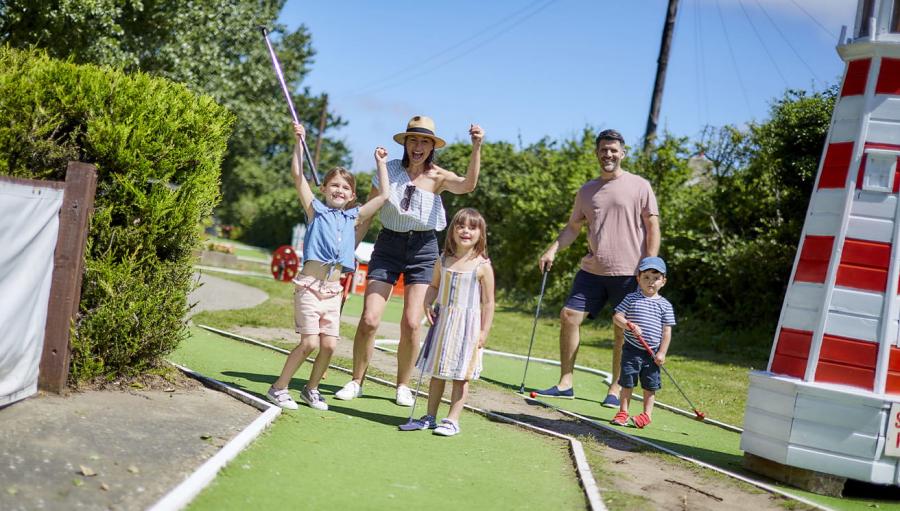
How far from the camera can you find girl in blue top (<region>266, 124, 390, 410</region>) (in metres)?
6.64

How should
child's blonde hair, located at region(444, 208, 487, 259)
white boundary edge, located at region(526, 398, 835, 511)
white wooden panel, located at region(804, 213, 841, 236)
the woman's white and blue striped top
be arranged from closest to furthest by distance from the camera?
white boundary edge, located at region(526, 398, 835, 511)
white wooden panel, located at region(804, 213, 841, 236)
child's blonde hair, located at region(444, 208, 487, 259)
the woman's white and blue striped top

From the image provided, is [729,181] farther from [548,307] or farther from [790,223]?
[548,307]

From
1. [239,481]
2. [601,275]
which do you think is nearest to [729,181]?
[601,275]

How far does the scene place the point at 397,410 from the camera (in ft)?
23.7

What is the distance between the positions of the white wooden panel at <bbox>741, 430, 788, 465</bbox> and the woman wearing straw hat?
242 centimetres

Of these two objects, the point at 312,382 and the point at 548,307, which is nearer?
the point at 312,382

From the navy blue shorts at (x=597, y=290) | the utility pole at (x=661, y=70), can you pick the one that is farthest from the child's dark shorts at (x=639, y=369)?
the utility pole at (x=661, y=70)

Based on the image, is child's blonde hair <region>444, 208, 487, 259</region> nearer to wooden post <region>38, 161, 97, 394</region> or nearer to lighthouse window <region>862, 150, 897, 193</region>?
wooden post <region>38, 161, 97, 394</region>

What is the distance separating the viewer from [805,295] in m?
6.09

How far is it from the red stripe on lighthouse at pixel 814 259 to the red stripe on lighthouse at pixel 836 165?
352 millimetres

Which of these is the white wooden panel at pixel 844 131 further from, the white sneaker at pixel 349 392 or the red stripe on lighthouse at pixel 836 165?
the white sneaker at pixel 349 392

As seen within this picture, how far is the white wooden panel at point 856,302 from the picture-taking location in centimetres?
582

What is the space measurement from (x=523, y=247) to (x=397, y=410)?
696 inches

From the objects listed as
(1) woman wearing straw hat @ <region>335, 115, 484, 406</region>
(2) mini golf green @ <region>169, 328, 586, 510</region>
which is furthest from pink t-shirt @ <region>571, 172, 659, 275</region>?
(2) mini golf green @ <region>169, 328, 586, 510</region>
